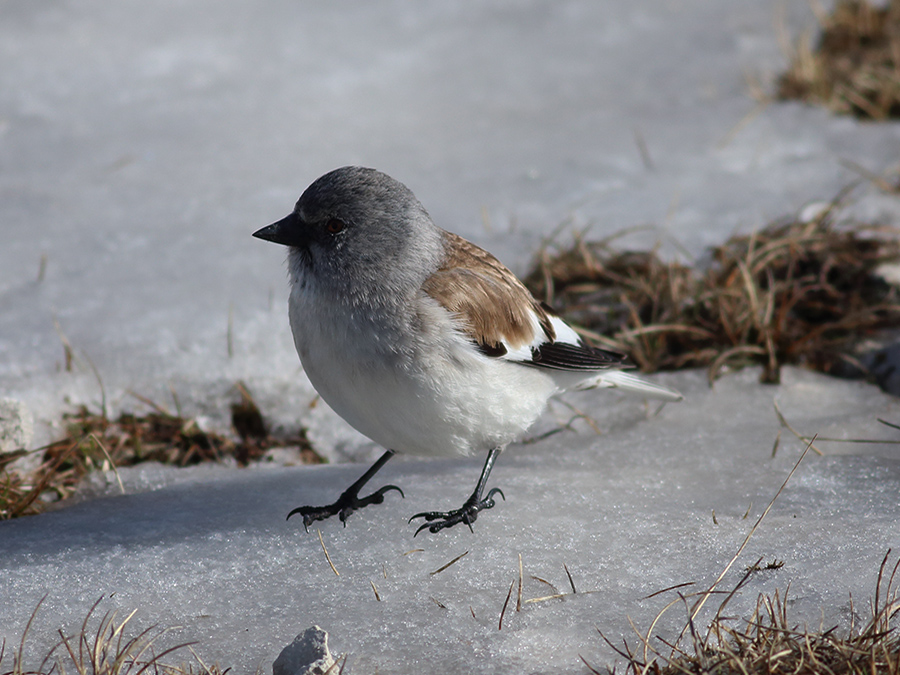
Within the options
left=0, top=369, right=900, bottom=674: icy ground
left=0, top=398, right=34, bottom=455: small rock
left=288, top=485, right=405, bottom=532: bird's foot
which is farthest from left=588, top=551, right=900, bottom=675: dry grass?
left=0, top=398, right=34, bottom=455: small rock

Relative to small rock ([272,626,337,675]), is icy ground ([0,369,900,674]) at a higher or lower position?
lower

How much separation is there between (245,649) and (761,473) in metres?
2.04

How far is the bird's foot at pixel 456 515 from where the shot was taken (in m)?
3.19

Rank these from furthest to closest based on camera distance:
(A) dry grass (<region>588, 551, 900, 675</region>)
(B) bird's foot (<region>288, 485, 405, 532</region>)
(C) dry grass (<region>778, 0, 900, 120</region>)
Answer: (C) dry grass (<region>778, 0, 900, 120</region>) < (B) bird's foot (<region>288, 485, 405, 532</region>) < (A) dry grass (<region>588, 551, 900, 675</region>)

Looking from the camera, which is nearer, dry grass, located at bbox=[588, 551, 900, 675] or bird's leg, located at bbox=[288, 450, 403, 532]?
dry grass, located at bbox=[588, 551, 900, 675]

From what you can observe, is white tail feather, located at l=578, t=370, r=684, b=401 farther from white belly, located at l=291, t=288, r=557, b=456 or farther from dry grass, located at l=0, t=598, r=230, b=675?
dry grass, located at l=0, t=598, r=230, b=675

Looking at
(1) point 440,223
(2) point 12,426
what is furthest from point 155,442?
(1) point 440,223

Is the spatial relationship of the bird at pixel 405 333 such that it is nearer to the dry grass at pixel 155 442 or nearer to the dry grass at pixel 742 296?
the dry grass at pixel 155 442

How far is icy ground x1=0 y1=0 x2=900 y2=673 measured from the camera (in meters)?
2.78

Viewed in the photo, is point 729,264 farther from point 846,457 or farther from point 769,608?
point 769,608

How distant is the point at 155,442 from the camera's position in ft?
13.8

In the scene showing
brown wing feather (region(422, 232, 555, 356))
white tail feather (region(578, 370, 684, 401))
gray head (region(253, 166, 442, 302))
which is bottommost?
Answer: white tail feather (region(578, 370, 684, 401))

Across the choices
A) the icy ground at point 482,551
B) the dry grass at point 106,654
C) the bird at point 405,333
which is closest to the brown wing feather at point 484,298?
the bird at point 405,333

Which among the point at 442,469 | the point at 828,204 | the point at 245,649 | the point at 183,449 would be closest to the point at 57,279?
the point at 183,449
